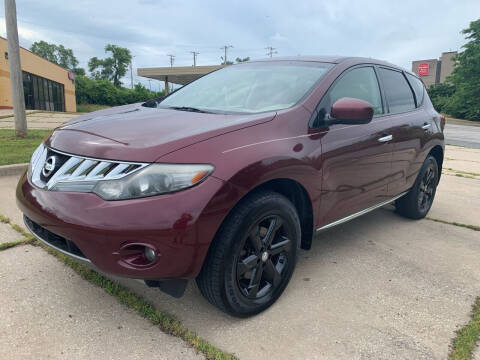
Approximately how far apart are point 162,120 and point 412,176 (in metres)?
2.71

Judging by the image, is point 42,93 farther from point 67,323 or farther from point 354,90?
point 67,323

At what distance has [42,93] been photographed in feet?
97.5

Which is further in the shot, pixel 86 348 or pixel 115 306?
pixel 115 306

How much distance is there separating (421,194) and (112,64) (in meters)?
76.0

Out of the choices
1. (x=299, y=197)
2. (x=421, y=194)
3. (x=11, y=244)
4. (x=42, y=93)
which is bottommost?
(x=11, y=244)

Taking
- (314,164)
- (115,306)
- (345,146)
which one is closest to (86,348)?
(115,306)

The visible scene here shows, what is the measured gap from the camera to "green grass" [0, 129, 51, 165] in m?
5.43

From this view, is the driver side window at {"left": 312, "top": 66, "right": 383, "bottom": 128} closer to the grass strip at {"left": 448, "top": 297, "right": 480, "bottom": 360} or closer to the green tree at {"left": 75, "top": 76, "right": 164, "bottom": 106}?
the grass strip at {"left": 448, "top": 297, "right": 480, "bottom": 360}

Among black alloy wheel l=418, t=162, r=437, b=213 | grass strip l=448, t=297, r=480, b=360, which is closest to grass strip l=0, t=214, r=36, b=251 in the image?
grass strip l=448, t=297, r=480, b=360

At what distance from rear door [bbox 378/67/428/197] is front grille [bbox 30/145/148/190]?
2.42m

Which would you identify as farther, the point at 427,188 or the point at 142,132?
the point at 427,188

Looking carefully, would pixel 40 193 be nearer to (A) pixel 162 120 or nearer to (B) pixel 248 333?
(A) pixel 162 120

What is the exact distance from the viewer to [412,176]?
3.86m

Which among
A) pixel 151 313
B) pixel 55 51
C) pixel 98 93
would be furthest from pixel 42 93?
pixel 55 51
